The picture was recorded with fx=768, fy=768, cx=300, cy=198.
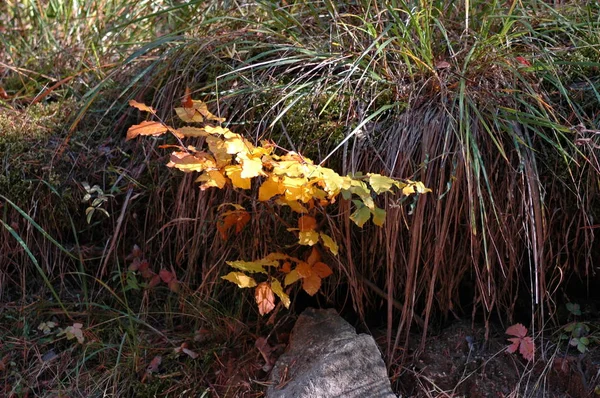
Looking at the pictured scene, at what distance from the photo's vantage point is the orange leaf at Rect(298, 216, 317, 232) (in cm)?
197

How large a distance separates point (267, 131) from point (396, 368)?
2.41 ft

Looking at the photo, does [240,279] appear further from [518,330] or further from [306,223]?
[518,330]

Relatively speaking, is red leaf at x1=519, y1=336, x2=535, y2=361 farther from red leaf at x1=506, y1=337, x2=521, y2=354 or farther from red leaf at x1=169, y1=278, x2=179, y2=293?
red leaf at x1=169, y1=278, x2=179, y2=293

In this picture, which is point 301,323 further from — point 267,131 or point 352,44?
point 352,44

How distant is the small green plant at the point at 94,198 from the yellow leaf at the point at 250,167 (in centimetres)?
54

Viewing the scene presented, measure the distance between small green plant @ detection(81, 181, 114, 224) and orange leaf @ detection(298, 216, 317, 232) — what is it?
551mm

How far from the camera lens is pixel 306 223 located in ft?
6.48

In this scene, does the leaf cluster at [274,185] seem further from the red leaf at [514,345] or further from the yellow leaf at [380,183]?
the red leaf at [514,345]

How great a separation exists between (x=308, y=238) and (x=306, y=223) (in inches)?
2.5

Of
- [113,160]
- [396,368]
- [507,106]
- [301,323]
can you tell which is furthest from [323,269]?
[113,160]

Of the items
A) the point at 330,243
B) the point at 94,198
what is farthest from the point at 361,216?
the point at 94,198

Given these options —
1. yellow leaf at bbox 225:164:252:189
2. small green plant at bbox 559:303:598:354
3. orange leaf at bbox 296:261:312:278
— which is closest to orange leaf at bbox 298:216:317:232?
orange leaf at bbox 296:261:312:278

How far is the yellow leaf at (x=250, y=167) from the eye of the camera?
5.65 ft

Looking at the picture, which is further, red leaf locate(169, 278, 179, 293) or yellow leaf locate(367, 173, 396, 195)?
red leaf locate(169, 278, 179, 293)
